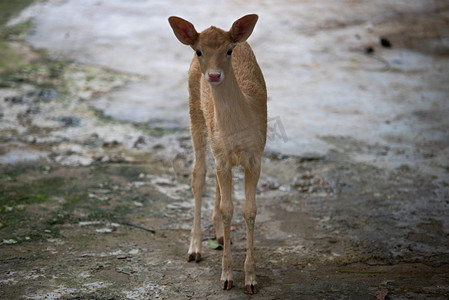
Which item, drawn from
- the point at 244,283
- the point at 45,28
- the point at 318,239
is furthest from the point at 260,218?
the point at 45,28

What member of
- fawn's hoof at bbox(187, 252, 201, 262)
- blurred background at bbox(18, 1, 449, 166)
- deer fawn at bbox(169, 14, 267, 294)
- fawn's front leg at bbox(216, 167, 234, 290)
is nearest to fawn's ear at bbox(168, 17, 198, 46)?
deer fawn at bbox(169, 14, 267, 294)

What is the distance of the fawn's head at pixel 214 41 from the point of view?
3.66m

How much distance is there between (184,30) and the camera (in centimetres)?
378

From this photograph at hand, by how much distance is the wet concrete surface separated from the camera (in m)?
3.98

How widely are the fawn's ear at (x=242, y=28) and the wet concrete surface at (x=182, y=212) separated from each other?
1872 millimetres

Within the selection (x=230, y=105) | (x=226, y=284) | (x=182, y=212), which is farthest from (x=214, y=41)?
(x=182, y=212)

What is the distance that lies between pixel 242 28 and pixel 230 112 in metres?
0.61

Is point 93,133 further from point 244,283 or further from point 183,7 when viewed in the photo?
→ point 183,7

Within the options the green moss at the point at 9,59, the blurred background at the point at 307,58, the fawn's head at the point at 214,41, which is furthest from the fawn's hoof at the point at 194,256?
the green moss at the point at 9,59

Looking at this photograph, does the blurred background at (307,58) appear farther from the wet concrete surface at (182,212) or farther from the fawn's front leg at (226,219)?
the fawn's front leg at (226,219)

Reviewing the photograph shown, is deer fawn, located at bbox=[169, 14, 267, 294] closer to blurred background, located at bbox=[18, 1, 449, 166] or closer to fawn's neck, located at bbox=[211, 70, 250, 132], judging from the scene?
fawn's neck, located at bbox=[211, 70, 250, 132]

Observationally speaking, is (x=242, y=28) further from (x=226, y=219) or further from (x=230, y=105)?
(x=226, y=219)

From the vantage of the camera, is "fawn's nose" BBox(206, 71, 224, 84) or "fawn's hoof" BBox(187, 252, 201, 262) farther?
"fawn's hoof" BBox(187, 252, 201, 262)

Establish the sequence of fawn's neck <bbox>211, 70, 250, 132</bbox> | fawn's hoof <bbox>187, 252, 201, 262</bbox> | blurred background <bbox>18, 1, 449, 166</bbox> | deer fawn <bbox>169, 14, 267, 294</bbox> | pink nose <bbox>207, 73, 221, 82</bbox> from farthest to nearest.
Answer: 1. blurred background <bbox>18, 1, 449, 166</bbox>
2. fawn's hoof <bbox>187, 252, 201, 262</bbox>
3. fawn's neck <bbox>211, 70, 250, 132</bbox>
4. deer fawn <bbox>169, 14, 267, 294</bbox>
5. pink nose <bbox>207, 73, 221, 82</bbox>
